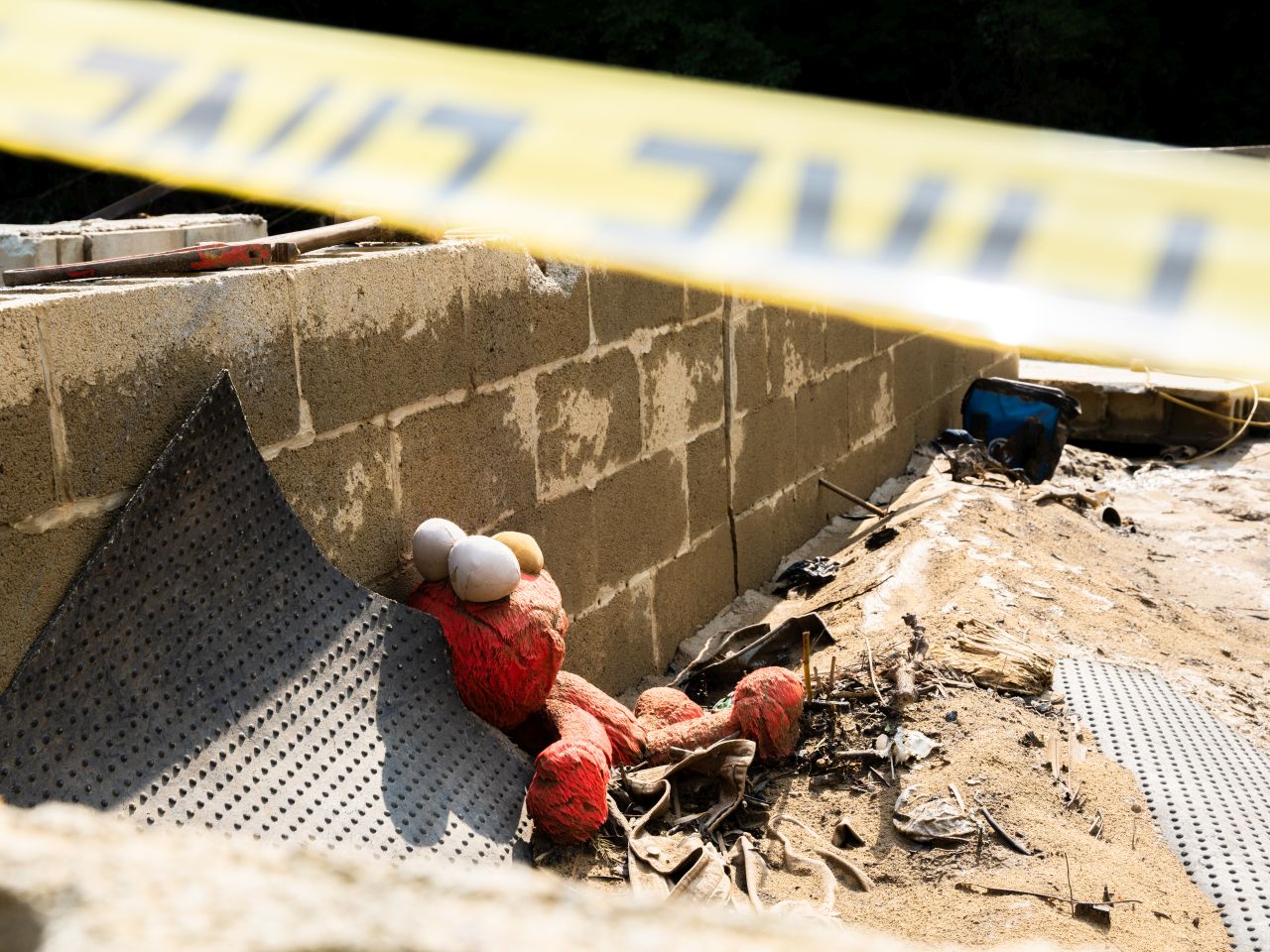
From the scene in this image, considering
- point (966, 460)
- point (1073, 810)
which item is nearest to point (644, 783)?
point (1073, 810)

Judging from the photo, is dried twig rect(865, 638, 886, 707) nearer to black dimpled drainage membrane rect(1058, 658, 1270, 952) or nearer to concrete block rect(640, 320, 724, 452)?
black dimpled drainage membrane rect(1058, 658, 1270, 952)

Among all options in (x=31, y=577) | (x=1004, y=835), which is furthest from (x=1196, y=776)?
(x=31, y=577)

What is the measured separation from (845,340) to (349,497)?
3644 millimetres

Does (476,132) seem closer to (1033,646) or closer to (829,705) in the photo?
(829,705)

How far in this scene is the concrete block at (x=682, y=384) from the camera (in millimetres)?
4621

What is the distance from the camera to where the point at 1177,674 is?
14.8 feet

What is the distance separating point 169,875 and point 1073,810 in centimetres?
287

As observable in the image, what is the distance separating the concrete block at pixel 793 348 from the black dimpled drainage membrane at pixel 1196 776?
6.14 ft

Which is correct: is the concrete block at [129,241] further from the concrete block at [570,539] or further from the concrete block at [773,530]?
the concrete block at [773,530]

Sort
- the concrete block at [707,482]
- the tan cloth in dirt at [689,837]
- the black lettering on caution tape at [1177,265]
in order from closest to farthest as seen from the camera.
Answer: the black lettering on caution tape at [1177,265] → the tan cloth in dirt at [689,837] → the concrete block at [707,482]

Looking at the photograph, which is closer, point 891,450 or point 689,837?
point 689,837

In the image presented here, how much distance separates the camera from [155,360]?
262cm

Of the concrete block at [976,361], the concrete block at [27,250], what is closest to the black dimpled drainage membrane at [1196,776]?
the concrete block at [27,250]

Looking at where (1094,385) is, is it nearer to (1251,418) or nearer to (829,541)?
→ (1251,418)
